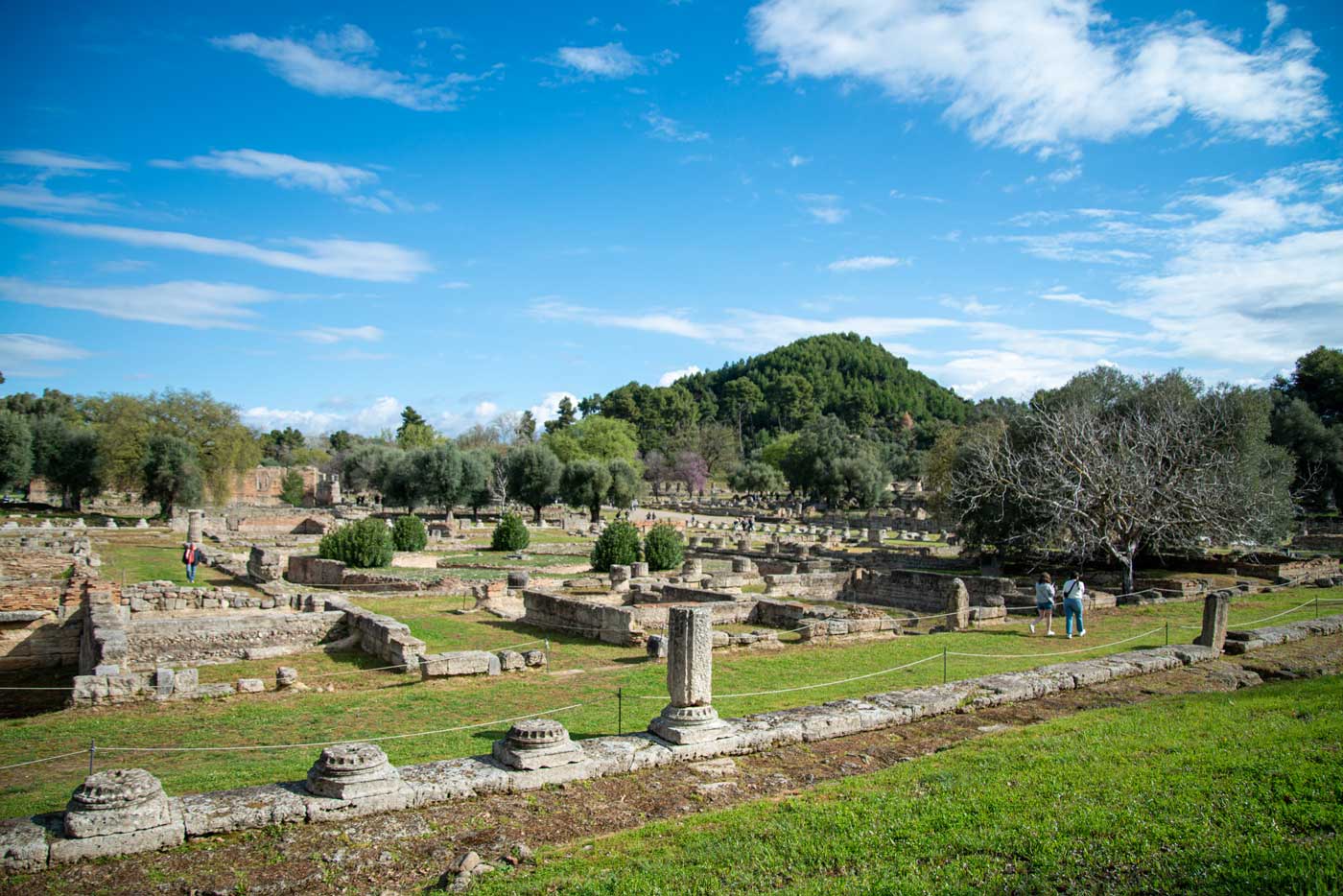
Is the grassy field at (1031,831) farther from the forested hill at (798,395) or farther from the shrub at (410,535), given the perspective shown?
the forested hill at (798,395)

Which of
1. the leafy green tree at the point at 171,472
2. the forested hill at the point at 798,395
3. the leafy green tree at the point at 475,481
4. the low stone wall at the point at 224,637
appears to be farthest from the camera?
the forested hill at the point at 798,395

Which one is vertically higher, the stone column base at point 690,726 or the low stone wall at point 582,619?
the stone column base at point 690,726

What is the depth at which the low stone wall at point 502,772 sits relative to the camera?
541 centimetres

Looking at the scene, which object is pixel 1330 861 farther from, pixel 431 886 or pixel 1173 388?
pixel 1173 388

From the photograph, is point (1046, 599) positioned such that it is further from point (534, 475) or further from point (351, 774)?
point (534, 475)

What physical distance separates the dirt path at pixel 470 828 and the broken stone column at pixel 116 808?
218 mm

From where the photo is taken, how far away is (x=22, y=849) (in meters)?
5.20

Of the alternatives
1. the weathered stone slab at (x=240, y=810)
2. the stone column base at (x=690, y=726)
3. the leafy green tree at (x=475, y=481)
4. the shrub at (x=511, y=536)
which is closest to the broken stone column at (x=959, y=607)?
the stone column base at (x=690, y=726)

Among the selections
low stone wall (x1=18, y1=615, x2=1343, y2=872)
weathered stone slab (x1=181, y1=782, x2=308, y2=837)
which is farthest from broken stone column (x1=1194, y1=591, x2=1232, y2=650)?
weathered stone slab (x1=181, y1=782, x2=308, y2=837)

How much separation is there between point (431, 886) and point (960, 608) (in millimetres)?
14689

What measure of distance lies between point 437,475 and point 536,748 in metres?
52.0

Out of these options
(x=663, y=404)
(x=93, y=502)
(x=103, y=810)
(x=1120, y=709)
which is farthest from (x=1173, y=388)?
(x=663, y=404)

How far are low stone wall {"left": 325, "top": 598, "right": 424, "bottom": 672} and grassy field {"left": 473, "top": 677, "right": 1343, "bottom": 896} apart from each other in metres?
8.67

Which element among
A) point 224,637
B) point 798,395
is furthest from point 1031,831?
point 798,395
